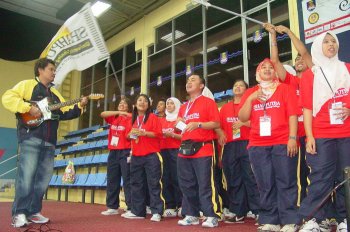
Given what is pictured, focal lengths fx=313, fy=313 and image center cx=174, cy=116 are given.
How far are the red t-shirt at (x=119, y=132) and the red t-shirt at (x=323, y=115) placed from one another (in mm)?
2347

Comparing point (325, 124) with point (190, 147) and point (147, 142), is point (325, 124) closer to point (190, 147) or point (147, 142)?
point (190, 147)

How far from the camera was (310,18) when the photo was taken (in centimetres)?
442

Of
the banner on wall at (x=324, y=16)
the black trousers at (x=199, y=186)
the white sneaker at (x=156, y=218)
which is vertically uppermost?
the banner on wall at (x=324, y=16)

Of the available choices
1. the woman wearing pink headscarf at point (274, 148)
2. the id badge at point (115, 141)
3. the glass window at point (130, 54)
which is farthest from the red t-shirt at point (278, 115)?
the glass window at point (130, 54)

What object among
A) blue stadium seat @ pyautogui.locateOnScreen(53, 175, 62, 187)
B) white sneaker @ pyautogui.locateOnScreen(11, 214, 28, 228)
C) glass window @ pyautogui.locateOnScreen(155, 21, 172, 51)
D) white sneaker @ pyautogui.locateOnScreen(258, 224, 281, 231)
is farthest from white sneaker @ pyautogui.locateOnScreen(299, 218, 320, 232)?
blue stadium seat @ pyautogui.locateOnScreen(53, 175, 62, 187)

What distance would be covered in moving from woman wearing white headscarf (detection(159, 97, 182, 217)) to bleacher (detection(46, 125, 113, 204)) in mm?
2527

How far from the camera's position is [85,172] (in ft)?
24.3

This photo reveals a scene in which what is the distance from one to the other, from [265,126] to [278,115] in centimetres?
13

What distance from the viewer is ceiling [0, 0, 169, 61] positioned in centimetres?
811

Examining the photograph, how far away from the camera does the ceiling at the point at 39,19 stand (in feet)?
26.6

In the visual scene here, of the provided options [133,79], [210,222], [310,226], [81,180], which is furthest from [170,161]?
[133,79]

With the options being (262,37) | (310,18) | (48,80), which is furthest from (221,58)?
(48,80)

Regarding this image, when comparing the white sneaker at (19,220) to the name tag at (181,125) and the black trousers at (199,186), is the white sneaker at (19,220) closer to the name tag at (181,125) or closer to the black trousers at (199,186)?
the black trousers at (199,186)

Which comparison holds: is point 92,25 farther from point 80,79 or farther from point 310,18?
point 80,79
